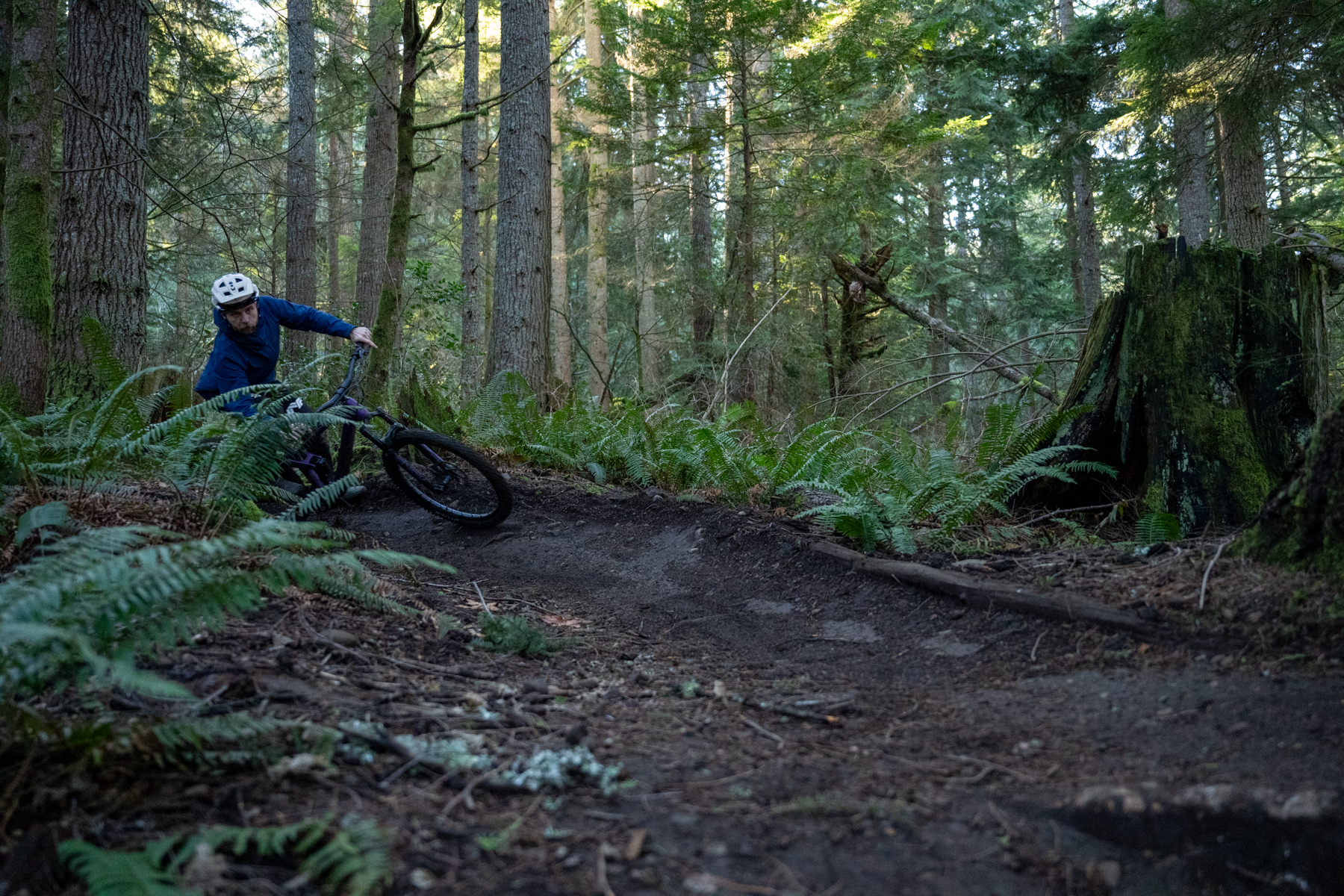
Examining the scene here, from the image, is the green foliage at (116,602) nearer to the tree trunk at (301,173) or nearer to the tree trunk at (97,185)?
the tree trunk at (97,185)

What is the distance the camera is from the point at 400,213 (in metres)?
9.07

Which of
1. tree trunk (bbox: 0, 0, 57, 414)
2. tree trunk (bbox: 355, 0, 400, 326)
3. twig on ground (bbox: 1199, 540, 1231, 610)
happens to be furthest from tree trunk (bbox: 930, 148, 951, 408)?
tree trunk (bbox: 0, 0, 57, 414)

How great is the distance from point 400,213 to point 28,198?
3.48m

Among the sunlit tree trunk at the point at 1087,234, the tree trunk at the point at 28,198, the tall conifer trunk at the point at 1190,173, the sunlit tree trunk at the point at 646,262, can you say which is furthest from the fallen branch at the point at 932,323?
the sunlit tree trunk at the point at 1087,234

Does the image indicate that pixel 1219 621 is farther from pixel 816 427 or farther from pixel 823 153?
pixel 823 153

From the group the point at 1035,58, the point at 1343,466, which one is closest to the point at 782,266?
the point at 1035,58

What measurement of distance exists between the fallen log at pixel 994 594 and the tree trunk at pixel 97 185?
248 inches

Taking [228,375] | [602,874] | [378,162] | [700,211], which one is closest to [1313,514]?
[602,874]

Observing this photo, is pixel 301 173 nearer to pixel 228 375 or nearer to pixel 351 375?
pixel 228 375

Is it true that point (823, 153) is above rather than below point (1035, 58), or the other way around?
below

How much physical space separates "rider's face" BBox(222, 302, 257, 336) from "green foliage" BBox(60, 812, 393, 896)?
4.73 meters

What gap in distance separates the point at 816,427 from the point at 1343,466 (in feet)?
12.3

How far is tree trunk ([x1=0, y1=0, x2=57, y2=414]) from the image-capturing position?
627 cm

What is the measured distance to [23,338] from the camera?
6.41 metres
